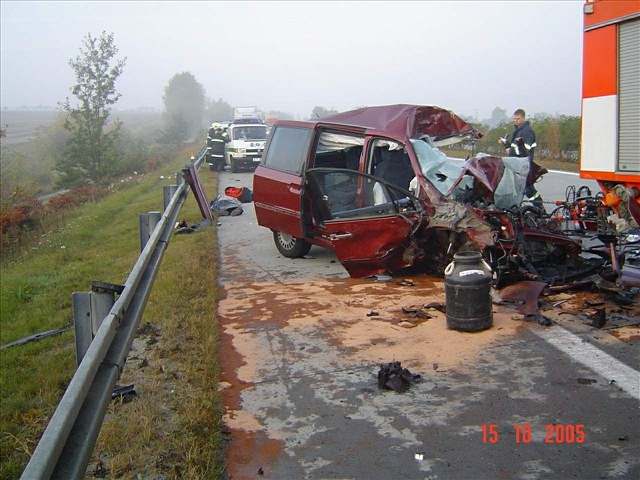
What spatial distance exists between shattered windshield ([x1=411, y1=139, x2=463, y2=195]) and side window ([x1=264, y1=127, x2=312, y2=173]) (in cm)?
182

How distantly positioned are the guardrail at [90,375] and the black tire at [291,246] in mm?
4010

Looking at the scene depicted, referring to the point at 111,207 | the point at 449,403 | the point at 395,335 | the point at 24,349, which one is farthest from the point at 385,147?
the point at 111,207

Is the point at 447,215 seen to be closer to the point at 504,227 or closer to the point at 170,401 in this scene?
the point at 504,227

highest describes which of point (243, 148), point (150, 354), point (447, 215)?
point (243, 148)

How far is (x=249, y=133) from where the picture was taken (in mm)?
27922

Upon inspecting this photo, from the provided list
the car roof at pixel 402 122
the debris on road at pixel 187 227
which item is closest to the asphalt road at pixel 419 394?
the car roof at pixel 402 122

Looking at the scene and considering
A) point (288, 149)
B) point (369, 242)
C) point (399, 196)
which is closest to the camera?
point (399, 196)

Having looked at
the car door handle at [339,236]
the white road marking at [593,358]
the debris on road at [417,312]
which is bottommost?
the white road marking at [593,358]

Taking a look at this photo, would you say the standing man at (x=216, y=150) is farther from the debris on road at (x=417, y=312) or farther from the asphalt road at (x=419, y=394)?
the debris on road at (x=417, y=312)

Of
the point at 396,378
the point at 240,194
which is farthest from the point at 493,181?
→ the point at 240,194

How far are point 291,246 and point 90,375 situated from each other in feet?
20.8

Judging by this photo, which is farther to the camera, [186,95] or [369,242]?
[186,95]

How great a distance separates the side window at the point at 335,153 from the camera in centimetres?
855

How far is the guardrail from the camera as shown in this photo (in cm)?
252
